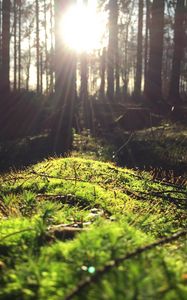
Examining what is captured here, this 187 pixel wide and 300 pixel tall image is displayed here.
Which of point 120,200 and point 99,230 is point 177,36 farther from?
point 99,230

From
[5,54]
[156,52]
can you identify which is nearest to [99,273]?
[156,52]

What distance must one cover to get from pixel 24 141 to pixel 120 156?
14.2 feet

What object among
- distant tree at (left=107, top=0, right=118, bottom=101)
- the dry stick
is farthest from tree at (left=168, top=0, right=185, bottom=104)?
the dry stick

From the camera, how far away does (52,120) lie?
17766 millimetres

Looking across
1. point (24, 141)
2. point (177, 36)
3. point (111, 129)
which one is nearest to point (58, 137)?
point (24, 141)

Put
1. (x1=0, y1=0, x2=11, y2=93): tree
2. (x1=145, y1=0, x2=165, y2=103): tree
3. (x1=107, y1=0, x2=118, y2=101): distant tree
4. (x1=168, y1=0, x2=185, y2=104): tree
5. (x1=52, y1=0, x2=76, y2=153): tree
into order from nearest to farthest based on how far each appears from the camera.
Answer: (x1=52, y1=0, x2=76, y2=153): tree, (x1=145, y1=0, x2=165, y2=103): tree, (x1=168, y1=0, x2=185, y2=104): tree, (x1=0, y1=0, x2=11, y2=93): tree, (x1=107, y1=0, x2=118, y2=101): distant tree

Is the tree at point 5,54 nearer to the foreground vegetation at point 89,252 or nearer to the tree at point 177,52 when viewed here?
the tree at point 177,52

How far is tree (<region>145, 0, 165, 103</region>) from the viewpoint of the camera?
20688mm

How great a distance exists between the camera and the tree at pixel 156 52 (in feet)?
67.9

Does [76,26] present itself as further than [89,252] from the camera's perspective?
Yes

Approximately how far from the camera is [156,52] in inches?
824

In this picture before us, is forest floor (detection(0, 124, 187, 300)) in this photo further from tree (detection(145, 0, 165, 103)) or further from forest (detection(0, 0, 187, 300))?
tree (detection(145, 0, 165, 103))

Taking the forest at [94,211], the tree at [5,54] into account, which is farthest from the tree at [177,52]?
the tree at [5,54]

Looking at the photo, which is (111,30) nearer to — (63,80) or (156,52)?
(156,52)
